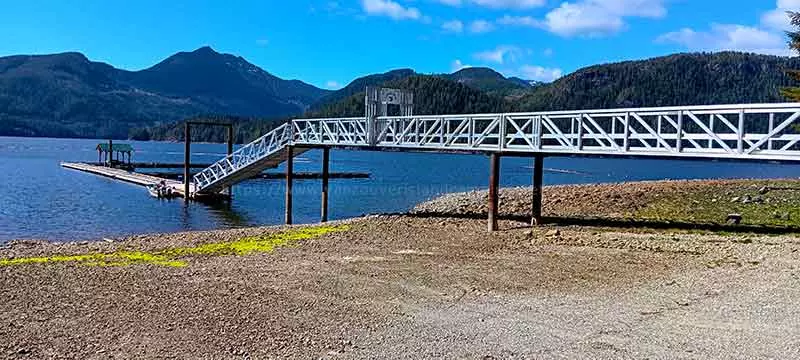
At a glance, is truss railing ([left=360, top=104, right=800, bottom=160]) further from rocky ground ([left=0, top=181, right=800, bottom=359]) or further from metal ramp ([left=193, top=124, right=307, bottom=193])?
metal ramp ([left=193, top=124, right=307, bottom=193])

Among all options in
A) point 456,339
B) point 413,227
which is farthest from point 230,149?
point 456,339

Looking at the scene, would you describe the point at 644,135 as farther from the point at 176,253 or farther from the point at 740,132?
the point at 176,253

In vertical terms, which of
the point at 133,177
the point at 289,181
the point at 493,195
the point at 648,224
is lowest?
the point at 133,177

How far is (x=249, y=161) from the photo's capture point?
35.4 m

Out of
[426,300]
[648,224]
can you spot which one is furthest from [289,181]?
[426,300]

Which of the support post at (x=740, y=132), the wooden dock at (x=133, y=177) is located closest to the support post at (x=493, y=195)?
the support post at (x=740, y=132)

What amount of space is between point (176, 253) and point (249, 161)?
20.0m

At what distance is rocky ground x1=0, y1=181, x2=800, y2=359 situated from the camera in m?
8.07

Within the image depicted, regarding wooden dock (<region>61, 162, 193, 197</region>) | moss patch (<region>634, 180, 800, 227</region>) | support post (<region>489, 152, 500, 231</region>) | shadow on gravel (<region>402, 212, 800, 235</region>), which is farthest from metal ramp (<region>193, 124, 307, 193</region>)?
moss patch (<region>634, 180, 800, 227</region>)

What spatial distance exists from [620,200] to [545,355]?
21.8 meters

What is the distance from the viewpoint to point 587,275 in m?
12.7

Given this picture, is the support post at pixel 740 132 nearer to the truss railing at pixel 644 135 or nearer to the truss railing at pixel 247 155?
the truss railing at pixel 644 135

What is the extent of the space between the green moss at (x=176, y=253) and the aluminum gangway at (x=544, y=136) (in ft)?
20.5

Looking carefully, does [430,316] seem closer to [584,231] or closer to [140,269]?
[140,269]
